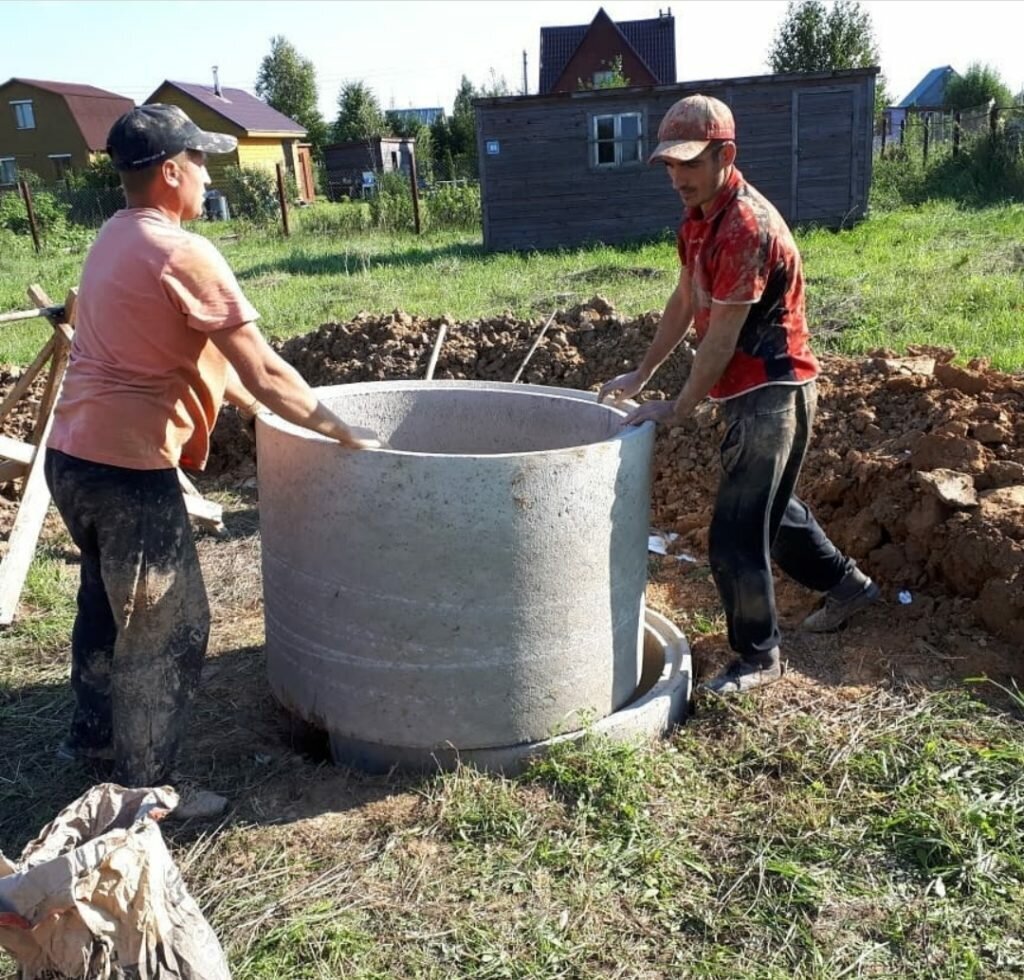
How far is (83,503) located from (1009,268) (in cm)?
1052

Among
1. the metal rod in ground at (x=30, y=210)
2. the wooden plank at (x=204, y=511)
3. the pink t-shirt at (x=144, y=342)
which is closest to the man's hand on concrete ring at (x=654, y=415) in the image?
the pink t-shirt at (x=144, y=342)

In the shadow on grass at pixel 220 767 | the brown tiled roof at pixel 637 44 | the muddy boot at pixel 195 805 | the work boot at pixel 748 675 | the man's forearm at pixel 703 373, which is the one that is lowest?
the shadow on grass at pixel 220 767

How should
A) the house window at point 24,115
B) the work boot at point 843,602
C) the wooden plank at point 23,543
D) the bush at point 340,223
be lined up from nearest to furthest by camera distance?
the work boot at point 843,602
the wooden plank at point 23,543
the bush at point 340,223
the house window at point 24,115

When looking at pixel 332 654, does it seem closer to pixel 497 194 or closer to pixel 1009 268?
pixel 1009 268

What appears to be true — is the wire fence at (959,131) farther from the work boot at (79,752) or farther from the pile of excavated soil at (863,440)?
the work boot at (79,752)

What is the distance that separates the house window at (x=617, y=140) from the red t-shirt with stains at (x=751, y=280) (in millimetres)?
13844

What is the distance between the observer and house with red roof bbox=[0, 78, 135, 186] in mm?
44031

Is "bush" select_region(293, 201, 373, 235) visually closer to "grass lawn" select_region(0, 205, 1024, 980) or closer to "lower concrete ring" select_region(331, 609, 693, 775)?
"grass lawn" select_region(0, 205, 1024, 980)

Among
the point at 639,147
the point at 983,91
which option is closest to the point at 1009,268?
the point at 639,147

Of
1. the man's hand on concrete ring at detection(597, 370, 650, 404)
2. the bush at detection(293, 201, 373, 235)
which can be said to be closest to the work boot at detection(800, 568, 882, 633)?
the man's hand on concrete ring at detection(597, 370, 650, 404)

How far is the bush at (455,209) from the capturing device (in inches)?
810

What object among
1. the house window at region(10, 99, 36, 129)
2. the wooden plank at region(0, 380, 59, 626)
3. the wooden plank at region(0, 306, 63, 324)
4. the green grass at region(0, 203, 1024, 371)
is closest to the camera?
the wooden plank at region(0, 380, 59, 626)

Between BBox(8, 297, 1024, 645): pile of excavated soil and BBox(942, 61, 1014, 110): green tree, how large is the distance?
113 feet

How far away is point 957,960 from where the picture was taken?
266 centimetres
